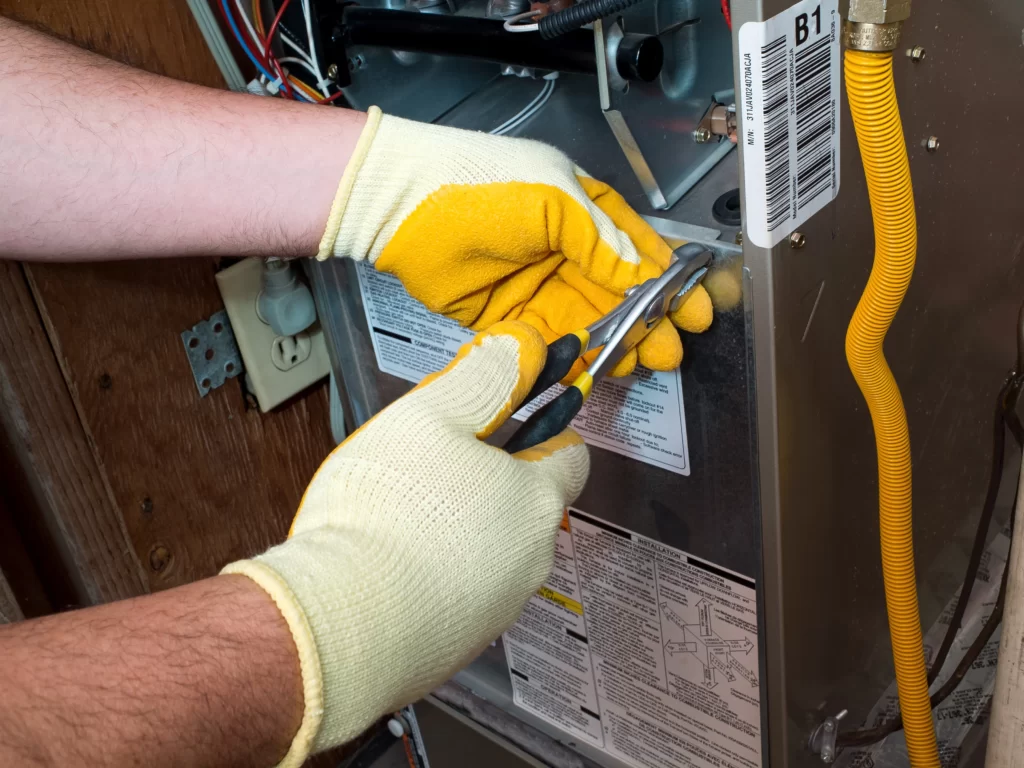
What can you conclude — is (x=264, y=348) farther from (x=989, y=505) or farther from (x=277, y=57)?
(x=989, y=505)

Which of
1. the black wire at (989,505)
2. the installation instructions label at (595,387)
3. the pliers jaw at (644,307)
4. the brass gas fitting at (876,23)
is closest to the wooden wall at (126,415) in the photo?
the installation instructions label at (595,387)

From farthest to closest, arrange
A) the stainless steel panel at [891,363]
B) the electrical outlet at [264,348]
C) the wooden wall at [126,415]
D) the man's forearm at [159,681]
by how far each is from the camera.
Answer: the electrical outlet at [264,348]
the wooden wall at [126,415]
the stainless steel panel at [891,363]
the man's forearm at [159,681]

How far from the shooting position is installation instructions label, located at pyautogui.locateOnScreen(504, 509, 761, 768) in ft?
2.34

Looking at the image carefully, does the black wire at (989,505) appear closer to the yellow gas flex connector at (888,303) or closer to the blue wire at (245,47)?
the yellow gas flex connector at (888,303)

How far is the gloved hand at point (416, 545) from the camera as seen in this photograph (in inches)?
18.5

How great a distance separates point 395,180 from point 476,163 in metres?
0.05

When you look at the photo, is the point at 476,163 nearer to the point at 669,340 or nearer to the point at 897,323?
the point at 669,340

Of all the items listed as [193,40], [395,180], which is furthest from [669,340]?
[193,40]

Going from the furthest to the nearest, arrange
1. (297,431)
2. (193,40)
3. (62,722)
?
(297,431)
(193,40)
(62,722)

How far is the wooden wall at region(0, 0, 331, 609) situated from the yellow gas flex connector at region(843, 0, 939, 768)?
20.1 inches

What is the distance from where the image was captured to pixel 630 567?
753 millimetres

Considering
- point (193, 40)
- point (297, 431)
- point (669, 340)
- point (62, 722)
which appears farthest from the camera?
point (297, 431)

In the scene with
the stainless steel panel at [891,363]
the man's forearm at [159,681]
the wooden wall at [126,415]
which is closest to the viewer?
the man's forearm at [159,681]

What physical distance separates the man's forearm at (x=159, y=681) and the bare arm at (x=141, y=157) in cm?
28
